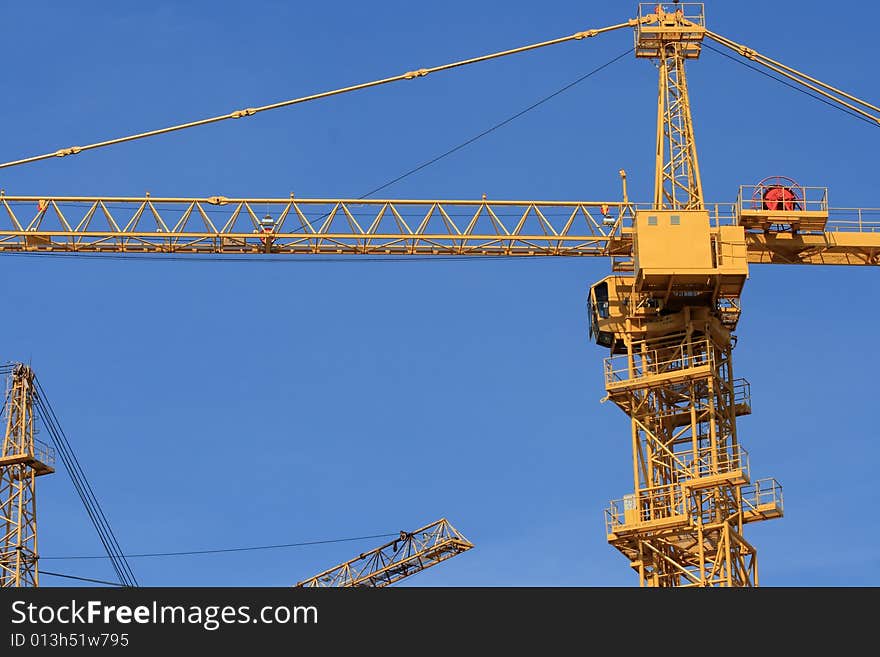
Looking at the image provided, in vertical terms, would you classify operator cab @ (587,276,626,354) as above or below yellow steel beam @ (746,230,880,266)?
below

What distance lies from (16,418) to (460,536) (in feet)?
88.8

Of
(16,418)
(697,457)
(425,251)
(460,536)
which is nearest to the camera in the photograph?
(697,457)

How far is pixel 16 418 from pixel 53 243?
10630 mm

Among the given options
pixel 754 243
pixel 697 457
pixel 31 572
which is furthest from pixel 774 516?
pixel 31 572

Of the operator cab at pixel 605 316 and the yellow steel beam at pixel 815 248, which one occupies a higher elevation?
the yellow steel beam at pixel 815 248

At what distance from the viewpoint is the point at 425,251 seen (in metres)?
99.0
